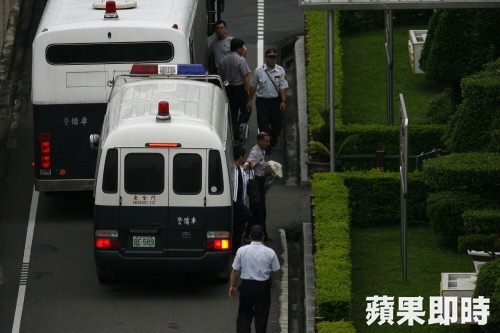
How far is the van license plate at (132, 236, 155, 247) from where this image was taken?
21219mm

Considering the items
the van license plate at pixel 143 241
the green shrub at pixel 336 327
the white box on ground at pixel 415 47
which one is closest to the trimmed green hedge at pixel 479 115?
the green shrub at pixel 336 327

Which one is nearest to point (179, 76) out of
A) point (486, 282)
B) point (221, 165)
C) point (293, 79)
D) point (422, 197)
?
point (221, 165)

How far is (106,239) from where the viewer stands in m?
21.2

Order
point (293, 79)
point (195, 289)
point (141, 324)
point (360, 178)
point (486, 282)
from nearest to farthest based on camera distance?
point (486, 282) → point (141, 324) → point (195, 289) → point (360, 178) → point (293, 79)

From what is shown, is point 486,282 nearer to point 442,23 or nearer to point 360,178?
point 360,178

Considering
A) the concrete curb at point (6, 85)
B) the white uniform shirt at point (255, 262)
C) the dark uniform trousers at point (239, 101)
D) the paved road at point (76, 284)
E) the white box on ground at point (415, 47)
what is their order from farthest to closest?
the white box on ground at point (415, 47) → the concrete curb at point (6, 85) → the dark uniform trousers at point (239, 101) → the paved road at point (76, 284) → the white uniform shirt at point (255, 262)

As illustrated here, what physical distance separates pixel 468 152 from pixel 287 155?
5482 mm

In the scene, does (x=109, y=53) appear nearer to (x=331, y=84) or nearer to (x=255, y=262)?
(x=331, y=84)

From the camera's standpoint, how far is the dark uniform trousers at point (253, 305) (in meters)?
19.1

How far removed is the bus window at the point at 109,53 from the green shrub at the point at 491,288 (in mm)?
7080

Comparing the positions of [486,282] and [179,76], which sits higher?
[179,76]

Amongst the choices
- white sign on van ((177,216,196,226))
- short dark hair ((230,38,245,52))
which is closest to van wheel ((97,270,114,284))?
white sign on van ((177,216,196,226))

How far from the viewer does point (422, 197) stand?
79.0 feet

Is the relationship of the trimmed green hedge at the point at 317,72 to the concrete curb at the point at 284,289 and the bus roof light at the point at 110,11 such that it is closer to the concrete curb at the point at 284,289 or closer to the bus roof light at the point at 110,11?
the concrete curb at the point at 284,289
